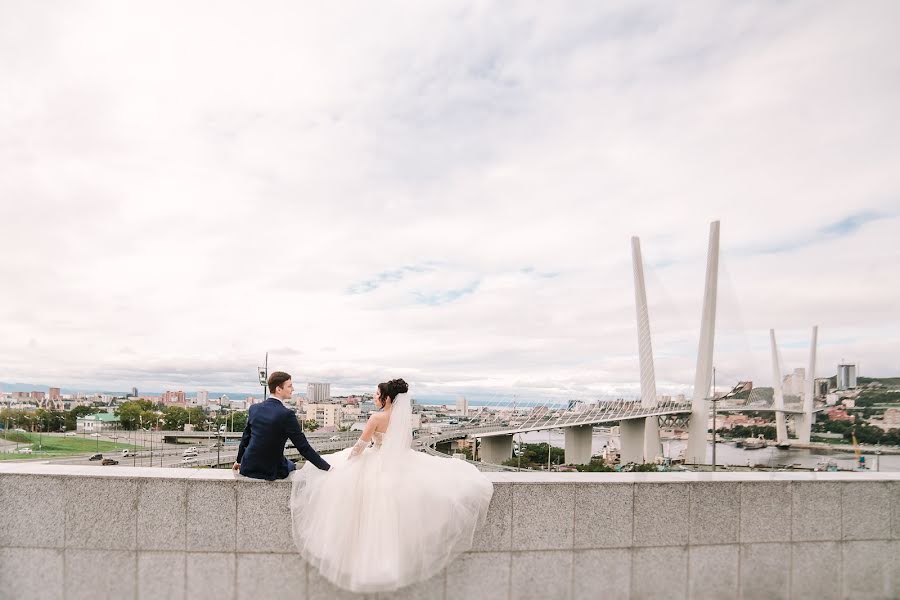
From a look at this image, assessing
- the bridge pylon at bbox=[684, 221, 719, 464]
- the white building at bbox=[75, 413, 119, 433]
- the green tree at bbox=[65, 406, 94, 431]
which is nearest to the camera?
the bridge pylon at bbox=[684, 221, 719, 464]

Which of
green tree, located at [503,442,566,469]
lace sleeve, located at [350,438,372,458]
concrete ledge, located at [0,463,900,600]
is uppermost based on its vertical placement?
lace sleeve, located at [350,438,372,458]

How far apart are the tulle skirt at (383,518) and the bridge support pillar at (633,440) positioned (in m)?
55.4

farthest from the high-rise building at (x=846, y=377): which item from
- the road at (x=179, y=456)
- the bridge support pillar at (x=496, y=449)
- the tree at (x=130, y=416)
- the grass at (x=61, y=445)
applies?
the tree at (x=130, y=416)

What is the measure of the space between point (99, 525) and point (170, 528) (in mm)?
495

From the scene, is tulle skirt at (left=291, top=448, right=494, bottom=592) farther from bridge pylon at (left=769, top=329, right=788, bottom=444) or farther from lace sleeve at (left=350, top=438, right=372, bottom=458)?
bridge pylon at (left=769, top=329, right=788, bottom=444)

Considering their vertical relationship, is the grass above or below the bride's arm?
below

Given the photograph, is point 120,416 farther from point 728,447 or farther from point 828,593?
point 828,593

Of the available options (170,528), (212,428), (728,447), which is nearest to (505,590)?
(170,528)

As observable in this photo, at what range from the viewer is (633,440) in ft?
186

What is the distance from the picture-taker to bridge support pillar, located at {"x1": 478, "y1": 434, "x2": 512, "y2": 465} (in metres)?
59.5

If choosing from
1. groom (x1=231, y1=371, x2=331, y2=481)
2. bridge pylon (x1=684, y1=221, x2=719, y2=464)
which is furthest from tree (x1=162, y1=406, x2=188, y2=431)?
groom (x1=231, y1=371, x2=331, y2=481)

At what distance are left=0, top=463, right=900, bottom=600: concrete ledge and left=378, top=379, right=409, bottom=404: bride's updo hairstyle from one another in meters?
0.89

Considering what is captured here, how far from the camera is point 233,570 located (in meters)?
4.29

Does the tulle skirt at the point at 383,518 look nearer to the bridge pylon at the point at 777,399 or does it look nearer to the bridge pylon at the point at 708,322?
the bridge pylon at the point at 708,322
